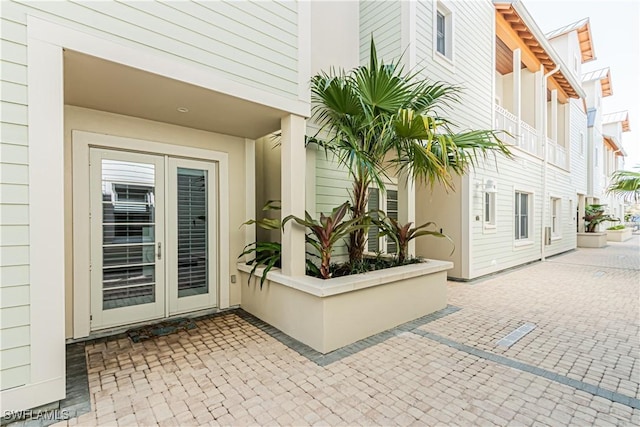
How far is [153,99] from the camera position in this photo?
10.7 ft

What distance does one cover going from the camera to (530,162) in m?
9.23

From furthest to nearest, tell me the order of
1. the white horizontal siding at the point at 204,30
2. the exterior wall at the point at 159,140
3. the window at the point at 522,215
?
the window at the point at 522,215 < the exterior wall at the point at 159,140 < the white horizontal siding at the point at 204,30

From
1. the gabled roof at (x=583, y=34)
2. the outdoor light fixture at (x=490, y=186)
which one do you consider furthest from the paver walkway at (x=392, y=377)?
the gabled roof at (x=583, y=34)

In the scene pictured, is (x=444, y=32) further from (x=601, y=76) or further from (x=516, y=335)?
(x=601, y=76)

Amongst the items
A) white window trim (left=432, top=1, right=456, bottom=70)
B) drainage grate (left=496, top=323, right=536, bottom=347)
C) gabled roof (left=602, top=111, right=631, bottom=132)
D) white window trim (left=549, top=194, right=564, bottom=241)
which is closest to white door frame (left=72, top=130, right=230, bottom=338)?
drainage grate (left=496, top=323, right=536, bottom=347)

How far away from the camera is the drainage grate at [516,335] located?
3.51m

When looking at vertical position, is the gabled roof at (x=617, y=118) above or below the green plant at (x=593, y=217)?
above

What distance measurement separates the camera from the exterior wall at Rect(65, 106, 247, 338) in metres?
3.44

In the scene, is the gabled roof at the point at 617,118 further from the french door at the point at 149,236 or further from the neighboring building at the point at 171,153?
the french door at the point at 149,236

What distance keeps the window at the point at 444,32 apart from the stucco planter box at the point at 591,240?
517 inches

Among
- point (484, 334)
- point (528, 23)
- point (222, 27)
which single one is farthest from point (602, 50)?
point (222, 27)

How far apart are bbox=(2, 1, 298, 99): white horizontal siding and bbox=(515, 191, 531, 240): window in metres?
8.07

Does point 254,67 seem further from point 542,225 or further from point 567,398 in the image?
point 542,225

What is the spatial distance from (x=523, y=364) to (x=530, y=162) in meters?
8.23
